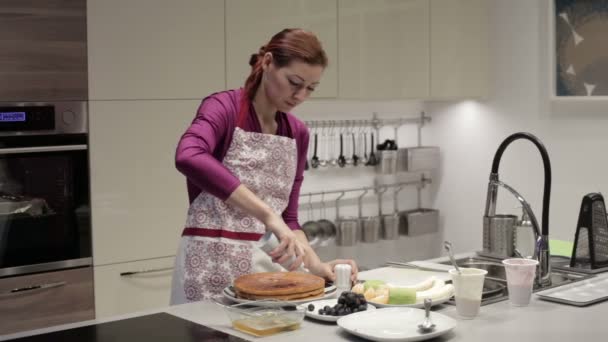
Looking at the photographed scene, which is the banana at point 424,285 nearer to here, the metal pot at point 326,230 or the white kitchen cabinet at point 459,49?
the metal pot at point 326,230

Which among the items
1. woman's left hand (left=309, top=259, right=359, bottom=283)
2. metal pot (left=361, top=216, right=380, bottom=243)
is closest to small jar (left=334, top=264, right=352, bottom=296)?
woman's left hand (left=309, top=259, right=359, bottom=283)

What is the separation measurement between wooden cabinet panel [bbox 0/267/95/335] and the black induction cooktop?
1105 mm

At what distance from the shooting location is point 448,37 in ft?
13.5

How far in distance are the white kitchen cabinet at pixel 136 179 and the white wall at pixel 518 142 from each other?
1.73m

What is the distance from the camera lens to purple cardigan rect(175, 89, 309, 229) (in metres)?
2.11

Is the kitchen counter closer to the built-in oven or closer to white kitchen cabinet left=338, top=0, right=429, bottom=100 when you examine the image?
the built-in oven

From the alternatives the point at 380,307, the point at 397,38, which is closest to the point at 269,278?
the point at 380,307

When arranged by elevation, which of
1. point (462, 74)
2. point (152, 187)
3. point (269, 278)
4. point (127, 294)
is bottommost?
point (127, 294)

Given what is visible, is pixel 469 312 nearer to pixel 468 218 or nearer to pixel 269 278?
pixel 269 278

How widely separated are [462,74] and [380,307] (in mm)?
2427

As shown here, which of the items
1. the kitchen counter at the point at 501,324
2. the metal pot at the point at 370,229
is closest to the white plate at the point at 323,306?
the kitchen counter at the point at 501,324

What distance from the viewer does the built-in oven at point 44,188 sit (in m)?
2.85

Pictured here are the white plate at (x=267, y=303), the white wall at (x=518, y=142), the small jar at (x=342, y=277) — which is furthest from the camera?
the white wall at (x=518, y=142)

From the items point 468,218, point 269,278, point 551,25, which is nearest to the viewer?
point 269,278
